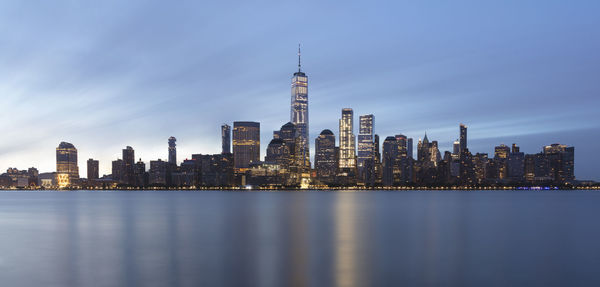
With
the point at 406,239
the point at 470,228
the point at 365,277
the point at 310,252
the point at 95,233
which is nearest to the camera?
the point at 365,277

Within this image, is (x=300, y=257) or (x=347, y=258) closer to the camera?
(x=347, y=258)

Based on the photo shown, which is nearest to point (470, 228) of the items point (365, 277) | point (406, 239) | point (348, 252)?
point (406, 239)

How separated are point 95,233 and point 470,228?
41.9 meters

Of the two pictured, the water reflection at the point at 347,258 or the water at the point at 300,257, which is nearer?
the water reflection at the point at 347,258

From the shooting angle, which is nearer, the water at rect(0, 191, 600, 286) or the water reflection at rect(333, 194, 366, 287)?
the water reflection at rect(333, 194, 366, 287)

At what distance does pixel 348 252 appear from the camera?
3481 cm

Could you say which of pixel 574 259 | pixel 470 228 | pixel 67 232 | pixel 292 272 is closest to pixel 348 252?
pixel 292 272

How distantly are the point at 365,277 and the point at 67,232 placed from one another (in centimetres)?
3880

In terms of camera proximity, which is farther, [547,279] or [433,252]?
[433,252]

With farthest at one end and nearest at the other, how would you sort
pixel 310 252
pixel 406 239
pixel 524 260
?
pixel 406 239
pixel 310 252
pixel 524 260

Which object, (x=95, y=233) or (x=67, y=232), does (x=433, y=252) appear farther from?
(x=67, y=232)

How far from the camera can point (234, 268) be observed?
91.4 ft

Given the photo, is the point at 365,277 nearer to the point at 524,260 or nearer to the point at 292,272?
the point at 292,272

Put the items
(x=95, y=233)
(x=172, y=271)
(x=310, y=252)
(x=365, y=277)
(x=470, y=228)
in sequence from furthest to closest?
(x=470, y=228)
(x=95, y=233)
(x=310, y=252)
(x=172, y=271)
(x=365, y=277)
